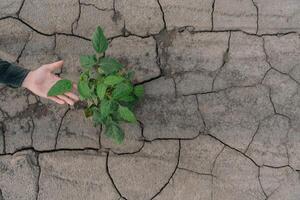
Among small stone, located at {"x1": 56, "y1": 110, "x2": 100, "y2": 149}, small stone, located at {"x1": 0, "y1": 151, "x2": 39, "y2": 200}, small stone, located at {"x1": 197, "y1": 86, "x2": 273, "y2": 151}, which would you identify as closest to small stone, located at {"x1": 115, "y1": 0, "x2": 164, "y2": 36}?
small stone, located at {"x1": 197, "y1": 86, "x2": 273, "y2": 151}

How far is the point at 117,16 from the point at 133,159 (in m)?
0.91

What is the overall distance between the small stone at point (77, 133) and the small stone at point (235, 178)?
0.75m

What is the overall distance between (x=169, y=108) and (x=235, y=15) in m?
0.73

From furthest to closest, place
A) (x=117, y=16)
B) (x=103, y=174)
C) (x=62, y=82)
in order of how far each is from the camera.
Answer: (x=117, y=16), (x=103, y=174), (x=62, y=82)

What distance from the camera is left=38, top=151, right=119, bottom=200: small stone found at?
9.28ft

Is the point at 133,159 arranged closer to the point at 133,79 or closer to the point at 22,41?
the point at 133,79

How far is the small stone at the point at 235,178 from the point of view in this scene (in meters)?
2.79

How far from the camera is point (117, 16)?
119 inches

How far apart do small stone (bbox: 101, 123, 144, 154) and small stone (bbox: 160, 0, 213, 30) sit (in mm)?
680

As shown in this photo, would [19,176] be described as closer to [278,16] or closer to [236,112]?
[236,112]

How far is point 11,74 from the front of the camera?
8.64 ft

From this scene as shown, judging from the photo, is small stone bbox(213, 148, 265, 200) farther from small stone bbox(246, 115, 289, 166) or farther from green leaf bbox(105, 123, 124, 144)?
green leaf bbox(105, 123, 124, 144)

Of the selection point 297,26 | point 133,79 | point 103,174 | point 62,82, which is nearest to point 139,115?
point 133,79

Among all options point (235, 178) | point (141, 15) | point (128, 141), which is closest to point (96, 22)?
point (141, 15)
